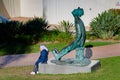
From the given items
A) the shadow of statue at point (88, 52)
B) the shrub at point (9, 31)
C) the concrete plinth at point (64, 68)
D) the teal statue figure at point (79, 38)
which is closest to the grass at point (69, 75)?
the concrete plinth at point (64, 68)

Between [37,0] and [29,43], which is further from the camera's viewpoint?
[37,0]

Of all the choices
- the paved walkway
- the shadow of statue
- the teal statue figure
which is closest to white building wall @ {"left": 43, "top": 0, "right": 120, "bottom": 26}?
the shadow of statue

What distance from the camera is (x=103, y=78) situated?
38.7 feet

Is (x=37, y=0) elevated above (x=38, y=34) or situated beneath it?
elevated above

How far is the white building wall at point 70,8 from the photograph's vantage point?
25812mm

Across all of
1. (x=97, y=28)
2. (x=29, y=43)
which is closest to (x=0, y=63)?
(x=29, y=43)

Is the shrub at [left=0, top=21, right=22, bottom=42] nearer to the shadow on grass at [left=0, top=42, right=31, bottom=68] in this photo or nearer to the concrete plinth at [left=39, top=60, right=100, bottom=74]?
the shadow on grass at [left=0, top=42, right=31, bottom=68]

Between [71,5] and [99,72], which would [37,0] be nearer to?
[71,5]

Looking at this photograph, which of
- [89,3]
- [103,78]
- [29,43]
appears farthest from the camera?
[89,3]

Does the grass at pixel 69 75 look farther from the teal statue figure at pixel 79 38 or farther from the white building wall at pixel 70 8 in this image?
the white building wall at pixel 70 8

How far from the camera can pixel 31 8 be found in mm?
30859

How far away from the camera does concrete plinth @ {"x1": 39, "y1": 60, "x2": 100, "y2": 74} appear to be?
1252 cm

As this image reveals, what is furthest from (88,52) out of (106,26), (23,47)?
(106,26)

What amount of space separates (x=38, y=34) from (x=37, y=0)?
11894 millimetres
